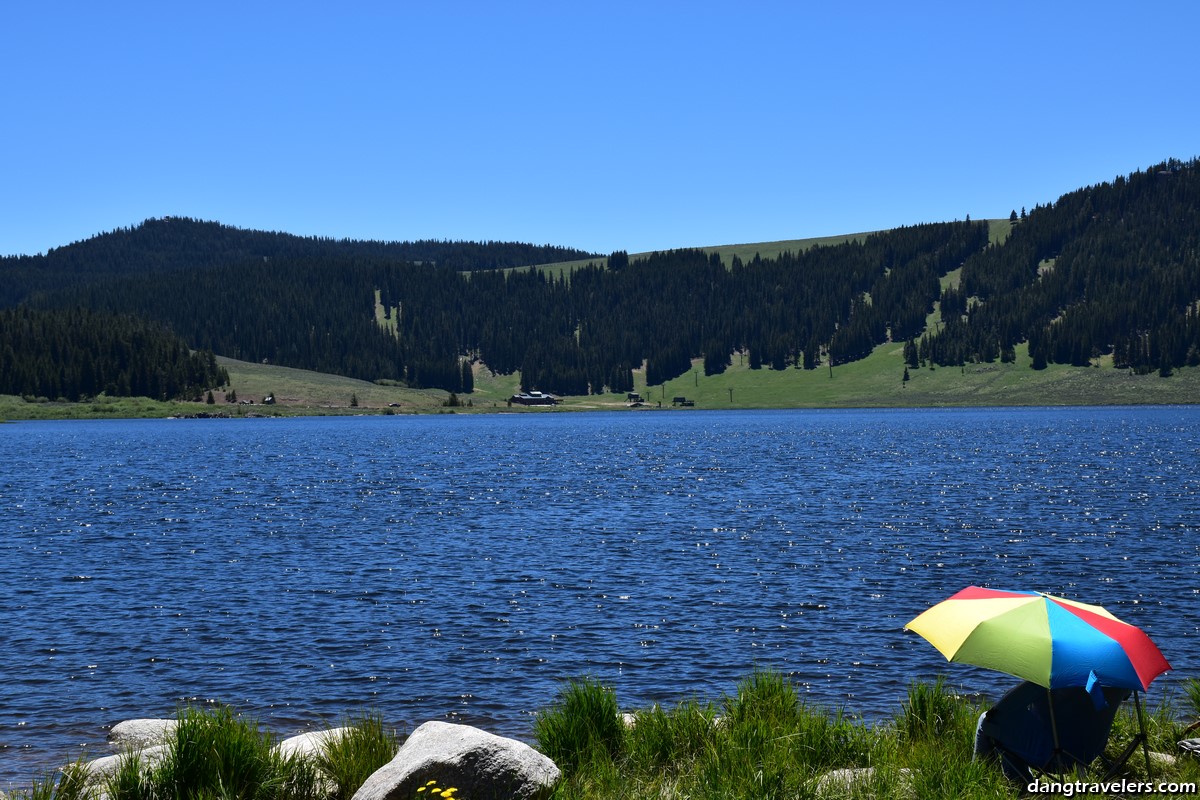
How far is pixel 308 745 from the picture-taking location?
52.9 feet

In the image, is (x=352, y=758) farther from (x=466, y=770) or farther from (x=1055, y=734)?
(x=1055, y=734)

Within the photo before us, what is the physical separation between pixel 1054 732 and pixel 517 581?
26.4 metres

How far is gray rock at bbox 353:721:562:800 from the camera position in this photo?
12711mm

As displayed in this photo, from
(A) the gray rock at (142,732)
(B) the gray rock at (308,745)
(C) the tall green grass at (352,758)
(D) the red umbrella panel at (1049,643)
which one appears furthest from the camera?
(A) the gray rock at (142,732)

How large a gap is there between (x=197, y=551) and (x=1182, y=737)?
132 feet

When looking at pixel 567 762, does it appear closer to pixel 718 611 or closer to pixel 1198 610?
pixel 718 611

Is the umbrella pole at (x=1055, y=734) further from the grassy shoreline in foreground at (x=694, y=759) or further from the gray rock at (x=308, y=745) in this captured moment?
the gray rock at (x=308, y=745)

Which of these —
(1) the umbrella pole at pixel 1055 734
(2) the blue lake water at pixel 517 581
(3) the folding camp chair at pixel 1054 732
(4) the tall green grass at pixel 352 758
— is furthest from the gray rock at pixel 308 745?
Result: (1) the umbrella pole at pixel 1055 734

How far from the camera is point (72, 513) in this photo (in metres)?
61.4

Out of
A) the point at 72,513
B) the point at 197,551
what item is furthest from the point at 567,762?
the point at 72,513

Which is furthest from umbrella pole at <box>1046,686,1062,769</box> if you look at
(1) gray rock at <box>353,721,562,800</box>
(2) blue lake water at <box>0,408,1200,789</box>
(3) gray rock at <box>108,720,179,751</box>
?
(3) gray rock at <box>108,720,179,751</box>

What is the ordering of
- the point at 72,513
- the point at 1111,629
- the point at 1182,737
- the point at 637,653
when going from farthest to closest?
the point at 72,513
the point at 637,653
the point at 1182,737
the point at 1111,629

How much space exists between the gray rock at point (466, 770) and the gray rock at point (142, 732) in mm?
5740

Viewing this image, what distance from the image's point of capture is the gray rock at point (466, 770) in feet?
41.7
